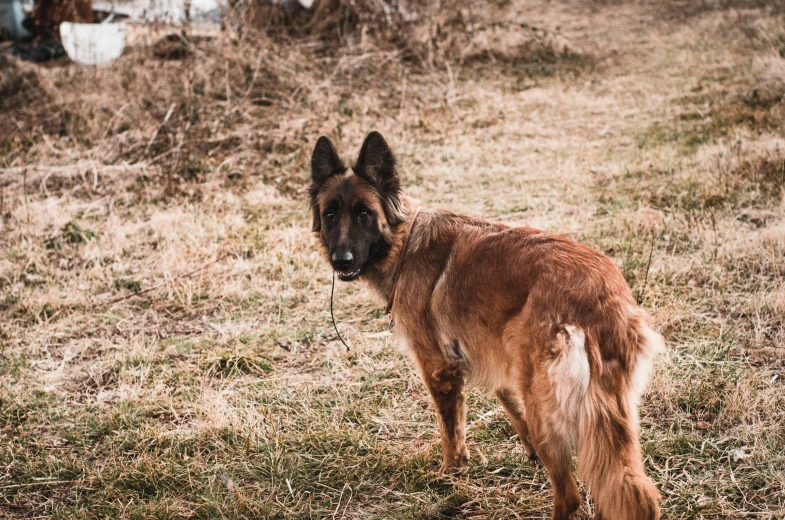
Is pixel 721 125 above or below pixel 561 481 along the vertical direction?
above

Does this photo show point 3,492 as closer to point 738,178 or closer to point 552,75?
point 738,178

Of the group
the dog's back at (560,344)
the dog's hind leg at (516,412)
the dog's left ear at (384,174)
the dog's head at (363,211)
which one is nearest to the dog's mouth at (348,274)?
the dog's head at (363,211)

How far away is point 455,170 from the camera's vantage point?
8.02 m

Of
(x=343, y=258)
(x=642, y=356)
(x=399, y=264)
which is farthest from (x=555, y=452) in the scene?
(x=343, y=258)

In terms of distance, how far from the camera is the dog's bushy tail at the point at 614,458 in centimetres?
221

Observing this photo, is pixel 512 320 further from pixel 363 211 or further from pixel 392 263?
pixel 363 211

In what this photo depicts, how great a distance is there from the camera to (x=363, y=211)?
11.6 ft

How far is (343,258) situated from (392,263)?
12.7 inches

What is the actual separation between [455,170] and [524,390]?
5.74 metres

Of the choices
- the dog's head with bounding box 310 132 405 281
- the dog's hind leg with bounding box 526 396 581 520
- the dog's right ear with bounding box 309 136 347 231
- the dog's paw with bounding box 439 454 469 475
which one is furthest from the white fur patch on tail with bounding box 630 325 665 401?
the dog's right ear with bounding box 309 136 347 231

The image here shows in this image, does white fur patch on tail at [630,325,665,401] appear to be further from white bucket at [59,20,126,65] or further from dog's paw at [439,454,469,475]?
white bucket at [59,20,126,65]

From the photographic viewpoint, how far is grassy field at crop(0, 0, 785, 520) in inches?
128

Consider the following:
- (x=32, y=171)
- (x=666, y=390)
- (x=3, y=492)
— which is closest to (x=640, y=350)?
(x=666, y=390)

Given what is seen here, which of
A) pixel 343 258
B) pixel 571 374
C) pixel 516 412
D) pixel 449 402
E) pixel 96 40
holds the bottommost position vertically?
pixel 516 412
